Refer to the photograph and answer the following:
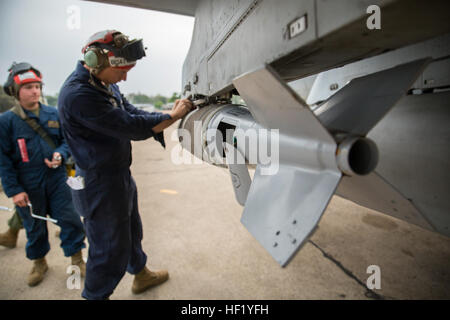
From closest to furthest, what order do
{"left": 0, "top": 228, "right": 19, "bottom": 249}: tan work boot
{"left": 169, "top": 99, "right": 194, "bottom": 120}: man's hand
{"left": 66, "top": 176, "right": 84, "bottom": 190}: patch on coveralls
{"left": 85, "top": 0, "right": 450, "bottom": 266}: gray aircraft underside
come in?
{"left": 85, "top": 0, "right": 450, "bottom": 266}: gray aircraft underside, {"left": 66, "top": 176, "right": 84, "bottom": 190}: patch on coveralls, {"left": 169, "top": 99, "right": 194, "bottom": 120}: man's hand, {"left": 0, "top": 228, "right": 19, "bottom": 249}: tan work boot

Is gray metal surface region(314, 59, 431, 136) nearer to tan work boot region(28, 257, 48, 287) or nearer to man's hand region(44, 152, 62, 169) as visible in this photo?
man's hand region(44, 152, 62, 169)

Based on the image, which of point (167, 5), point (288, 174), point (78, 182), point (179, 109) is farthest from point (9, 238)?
point (288, 174)

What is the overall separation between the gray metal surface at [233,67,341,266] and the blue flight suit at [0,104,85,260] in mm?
1884

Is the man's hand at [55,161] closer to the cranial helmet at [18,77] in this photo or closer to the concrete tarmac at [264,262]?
the cranial helmet at [18,77]

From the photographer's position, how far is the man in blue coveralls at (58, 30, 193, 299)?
53.6 inches

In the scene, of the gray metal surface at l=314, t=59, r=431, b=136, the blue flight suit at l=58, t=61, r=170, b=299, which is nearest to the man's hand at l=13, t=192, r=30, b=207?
the blue flight suit at l=58, t=61, r=170, b=299

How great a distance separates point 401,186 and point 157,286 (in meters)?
1.88

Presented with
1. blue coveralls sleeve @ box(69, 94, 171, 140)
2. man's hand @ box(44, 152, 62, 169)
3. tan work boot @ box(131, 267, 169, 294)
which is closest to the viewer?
blue coveralls sleeve @ box(69, 94, 171, 140)

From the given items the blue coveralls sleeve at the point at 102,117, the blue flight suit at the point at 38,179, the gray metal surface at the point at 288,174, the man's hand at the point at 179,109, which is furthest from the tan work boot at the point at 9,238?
the gray metal surface at the point at 288,174

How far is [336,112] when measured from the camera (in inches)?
40.4

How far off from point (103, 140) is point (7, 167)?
1127 millimetres

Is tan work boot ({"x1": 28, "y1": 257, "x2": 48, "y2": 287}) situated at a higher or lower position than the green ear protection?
lower

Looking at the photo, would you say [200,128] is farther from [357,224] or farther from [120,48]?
[357,224]
